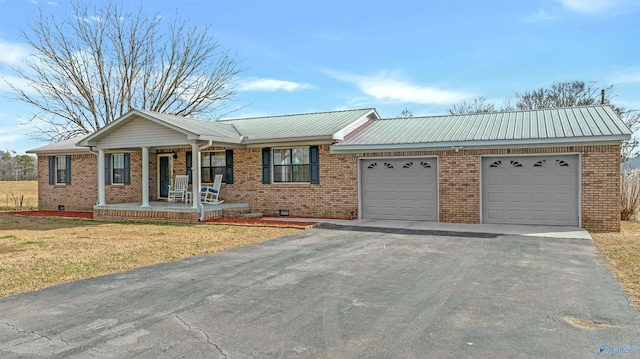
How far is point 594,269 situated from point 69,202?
64.1ft

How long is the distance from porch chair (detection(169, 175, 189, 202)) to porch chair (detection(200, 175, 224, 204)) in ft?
3.73

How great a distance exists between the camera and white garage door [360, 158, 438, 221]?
13.2m

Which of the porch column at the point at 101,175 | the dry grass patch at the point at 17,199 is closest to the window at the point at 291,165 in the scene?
the porch column at the point at 101,175

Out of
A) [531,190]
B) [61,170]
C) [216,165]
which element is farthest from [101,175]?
[531,190]

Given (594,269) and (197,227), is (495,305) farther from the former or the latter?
(197,227)

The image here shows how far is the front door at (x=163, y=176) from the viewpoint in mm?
17688

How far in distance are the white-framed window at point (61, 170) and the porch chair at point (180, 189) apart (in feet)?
19.3

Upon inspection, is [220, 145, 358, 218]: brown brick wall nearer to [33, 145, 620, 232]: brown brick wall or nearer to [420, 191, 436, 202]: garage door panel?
[33, 145, 620, 232]: brown brick wall

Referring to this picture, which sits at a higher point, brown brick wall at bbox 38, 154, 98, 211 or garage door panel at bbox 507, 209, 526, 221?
brown brick wall at bbox 38, 154, 98, 211

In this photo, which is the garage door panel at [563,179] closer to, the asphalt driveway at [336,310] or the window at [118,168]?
the asphalt driveway at [336,310]

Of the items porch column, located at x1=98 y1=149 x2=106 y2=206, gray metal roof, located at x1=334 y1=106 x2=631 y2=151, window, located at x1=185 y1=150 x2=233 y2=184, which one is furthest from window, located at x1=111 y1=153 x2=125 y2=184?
gray metal roof, located at x1=334 y1=106 x2=631 y2=151

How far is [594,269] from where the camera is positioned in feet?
22.1

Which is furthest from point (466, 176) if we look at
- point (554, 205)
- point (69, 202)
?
point (69, 202)

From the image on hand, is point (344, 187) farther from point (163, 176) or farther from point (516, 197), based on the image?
point (163, 176)
